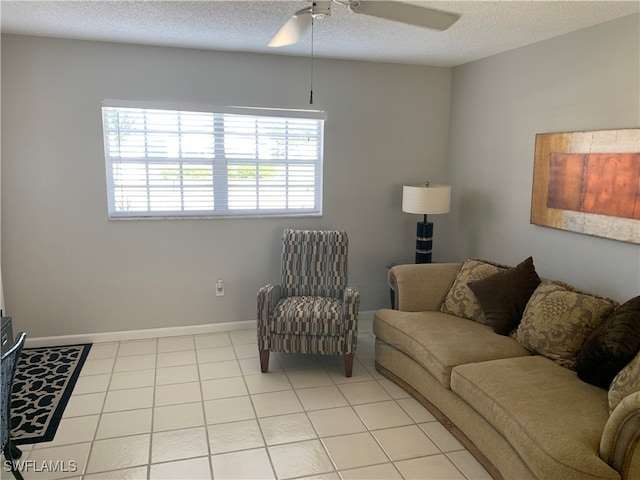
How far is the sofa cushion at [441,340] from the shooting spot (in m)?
2.73

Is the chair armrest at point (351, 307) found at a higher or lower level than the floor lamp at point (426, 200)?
lower

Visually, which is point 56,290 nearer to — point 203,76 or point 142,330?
point 142,330

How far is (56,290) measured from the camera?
3.80 m

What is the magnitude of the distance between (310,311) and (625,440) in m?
2.02

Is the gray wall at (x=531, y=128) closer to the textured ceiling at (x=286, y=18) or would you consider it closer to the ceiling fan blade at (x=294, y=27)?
the textured ceiling at (x=286, y=18)

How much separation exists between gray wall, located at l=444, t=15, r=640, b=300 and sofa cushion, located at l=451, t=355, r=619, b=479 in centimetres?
86

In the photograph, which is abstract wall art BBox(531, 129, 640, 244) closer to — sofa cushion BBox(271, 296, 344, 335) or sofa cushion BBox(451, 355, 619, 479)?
sofa cushion BBox(451, 355, 619, 479)

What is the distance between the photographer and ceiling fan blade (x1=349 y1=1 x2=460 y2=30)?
214cm

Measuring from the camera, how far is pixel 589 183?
3037 millimetres

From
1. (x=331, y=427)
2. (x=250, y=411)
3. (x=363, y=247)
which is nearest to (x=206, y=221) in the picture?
(x=363, y=247)

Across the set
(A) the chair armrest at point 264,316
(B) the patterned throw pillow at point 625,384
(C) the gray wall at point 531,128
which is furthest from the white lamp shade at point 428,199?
(B) the patterned throw pillow at point 625,384

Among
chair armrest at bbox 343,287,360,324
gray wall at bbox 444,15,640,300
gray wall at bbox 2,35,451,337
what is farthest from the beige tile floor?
gray wall at bbox 444,15,640,300

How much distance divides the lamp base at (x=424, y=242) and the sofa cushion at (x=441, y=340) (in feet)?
2.84

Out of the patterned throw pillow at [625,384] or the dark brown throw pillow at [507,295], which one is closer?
the patterned throw pillow at [625,384]
